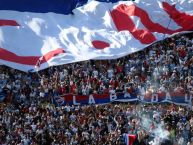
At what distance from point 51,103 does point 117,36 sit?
3.80 metres

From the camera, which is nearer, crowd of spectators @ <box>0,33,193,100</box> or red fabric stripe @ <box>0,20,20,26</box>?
crowd of spectators @ <box>0,33,193,100</box>

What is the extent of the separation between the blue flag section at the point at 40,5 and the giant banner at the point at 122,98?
4079mm

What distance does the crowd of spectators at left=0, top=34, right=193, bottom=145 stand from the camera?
31.2 m

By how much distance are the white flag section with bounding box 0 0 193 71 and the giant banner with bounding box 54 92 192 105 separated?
58.2 inches

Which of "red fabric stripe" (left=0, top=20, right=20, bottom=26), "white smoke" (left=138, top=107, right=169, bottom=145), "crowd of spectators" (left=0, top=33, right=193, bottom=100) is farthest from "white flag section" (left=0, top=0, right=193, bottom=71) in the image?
"white smoke" (left=138, top=107, right=169, bottom=145)

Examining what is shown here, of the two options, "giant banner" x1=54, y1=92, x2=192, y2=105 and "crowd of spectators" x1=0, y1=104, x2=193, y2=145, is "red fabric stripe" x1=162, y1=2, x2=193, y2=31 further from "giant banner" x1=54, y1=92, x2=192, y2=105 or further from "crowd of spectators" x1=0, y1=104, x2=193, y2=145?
"crowd of spectators" x1=0, y1=104, x2=193, y2=145

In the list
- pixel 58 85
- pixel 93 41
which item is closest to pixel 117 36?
pixel 93 41

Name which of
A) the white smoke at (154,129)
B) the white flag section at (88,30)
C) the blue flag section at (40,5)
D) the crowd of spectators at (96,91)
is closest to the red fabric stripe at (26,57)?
the white flag section at (88,30)

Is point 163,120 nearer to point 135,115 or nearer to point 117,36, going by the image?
point 135,115

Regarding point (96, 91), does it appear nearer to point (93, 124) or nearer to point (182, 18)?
point (93, 124)

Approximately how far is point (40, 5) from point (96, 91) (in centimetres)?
468

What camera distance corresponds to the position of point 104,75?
112ft

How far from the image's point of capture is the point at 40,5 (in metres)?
34.8

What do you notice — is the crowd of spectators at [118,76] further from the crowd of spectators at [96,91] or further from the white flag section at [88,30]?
the white flag section at [88,30]
